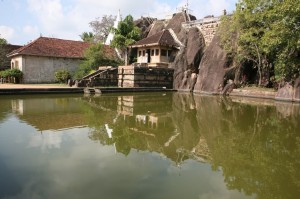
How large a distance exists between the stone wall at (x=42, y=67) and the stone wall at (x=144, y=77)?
7063 millimetres

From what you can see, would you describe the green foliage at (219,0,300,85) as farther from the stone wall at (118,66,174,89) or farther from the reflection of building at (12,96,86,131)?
the reflection of building at (12,96,86,131)

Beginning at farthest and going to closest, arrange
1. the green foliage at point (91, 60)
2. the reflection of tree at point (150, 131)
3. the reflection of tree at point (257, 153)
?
the green foliage at point (91, 60), the reflection of tree at point (150, 131), the reflection of tree at point (257, 153)

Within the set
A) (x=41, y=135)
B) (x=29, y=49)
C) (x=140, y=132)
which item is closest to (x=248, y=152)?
(x=140, y=132)

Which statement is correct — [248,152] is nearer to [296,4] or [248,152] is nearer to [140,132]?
[140,132]

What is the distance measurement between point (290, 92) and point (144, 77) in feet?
40.6

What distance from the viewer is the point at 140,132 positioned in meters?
8.75

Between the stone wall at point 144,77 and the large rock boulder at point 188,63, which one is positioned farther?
the large rock boulder at point 188,63

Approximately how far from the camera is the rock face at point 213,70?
999 inches

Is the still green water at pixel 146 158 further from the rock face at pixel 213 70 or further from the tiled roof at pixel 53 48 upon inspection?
the tiled roof at pixel 53 48

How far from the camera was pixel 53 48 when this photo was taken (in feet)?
98.5

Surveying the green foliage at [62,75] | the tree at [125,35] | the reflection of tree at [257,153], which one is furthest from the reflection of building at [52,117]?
the tree at [125,35]

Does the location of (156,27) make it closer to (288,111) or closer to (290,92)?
(290,92)

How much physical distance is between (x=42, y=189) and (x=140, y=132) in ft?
14.9

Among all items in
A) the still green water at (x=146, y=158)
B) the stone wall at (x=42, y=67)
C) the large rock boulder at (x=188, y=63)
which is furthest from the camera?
the stone wall at (x=42, y=67)
